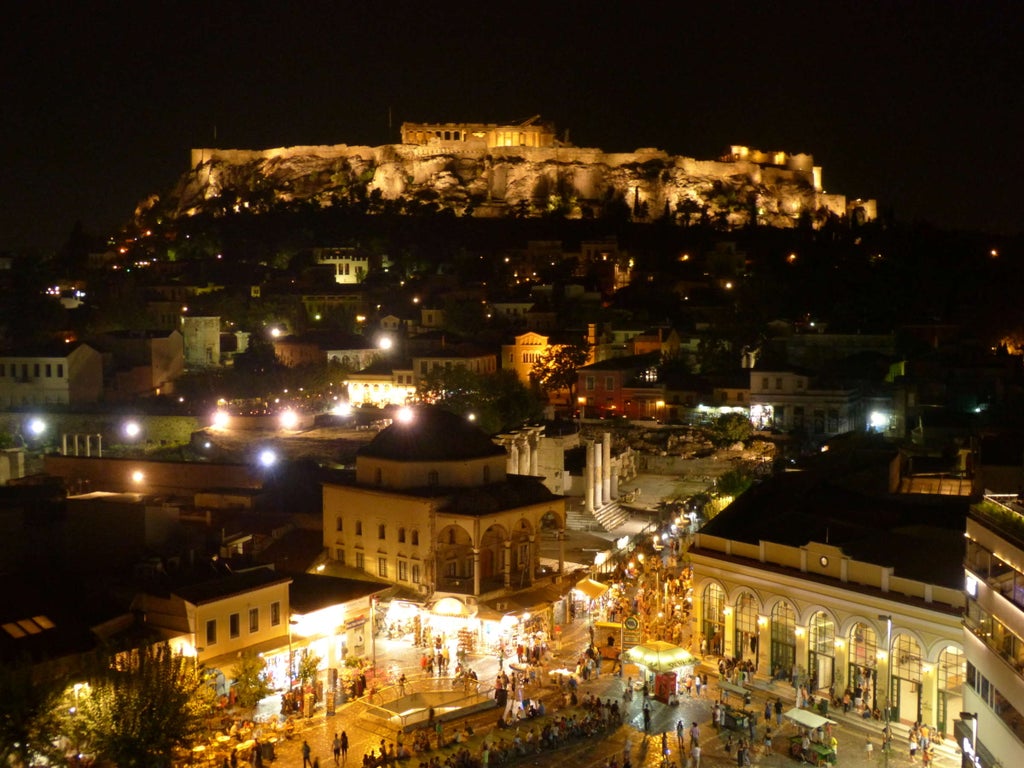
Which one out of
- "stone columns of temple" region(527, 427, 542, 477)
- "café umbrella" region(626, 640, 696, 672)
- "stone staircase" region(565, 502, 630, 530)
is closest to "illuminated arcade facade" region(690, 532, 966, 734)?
"café umbrella" region(626, 640, 696, 672)

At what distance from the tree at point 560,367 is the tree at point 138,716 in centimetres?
4858

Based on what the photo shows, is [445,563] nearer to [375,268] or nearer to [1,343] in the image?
[1,343]

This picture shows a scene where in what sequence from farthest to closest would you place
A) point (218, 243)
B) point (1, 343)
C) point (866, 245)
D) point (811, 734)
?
point (218, 243)
point (866, 245)
point (1, 343)
point (811, 734)

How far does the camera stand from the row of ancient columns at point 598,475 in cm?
4497

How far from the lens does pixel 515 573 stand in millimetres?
34656

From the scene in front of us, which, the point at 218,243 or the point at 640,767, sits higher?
the point at 218,243

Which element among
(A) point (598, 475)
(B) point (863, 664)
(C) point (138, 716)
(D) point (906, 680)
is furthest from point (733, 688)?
(A) point (598, 475)

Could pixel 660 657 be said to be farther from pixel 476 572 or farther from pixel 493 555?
pixel 493 555

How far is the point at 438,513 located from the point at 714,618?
8.43m

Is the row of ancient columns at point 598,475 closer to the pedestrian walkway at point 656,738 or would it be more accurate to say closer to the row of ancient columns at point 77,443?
the pedestrian walkway at point 656,738

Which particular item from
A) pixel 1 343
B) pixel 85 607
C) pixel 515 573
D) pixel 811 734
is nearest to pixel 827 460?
pixel 515 573

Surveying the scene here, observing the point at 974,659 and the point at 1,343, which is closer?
the point at 974,659

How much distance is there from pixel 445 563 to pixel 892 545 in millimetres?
12793

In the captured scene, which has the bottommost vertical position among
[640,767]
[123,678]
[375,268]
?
[640,767]
